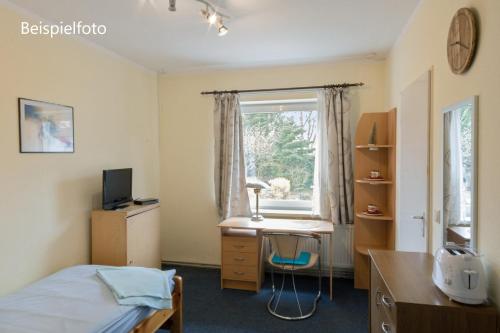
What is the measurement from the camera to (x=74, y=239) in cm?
290

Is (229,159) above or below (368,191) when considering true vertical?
above

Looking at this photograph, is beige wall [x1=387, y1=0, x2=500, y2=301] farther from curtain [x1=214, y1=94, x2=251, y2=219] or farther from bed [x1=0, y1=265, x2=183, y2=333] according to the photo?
curtain [x1=214, y1=94, x2=251, y2=219]

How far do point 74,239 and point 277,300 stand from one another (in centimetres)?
210

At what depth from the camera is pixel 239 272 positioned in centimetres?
333

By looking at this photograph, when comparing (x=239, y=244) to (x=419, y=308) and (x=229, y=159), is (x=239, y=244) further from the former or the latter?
(x=419, y=308)

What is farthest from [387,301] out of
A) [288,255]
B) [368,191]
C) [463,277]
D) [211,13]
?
[211,13]

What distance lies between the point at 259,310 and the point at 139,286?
128 cm

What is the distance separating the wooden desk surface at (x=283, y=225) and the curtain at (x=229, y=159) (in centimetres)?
27

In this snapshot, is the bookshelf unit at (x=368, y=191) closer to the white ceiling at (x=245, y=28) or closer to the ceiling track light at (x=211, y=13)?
the white ceiling at (x=245, y=28)

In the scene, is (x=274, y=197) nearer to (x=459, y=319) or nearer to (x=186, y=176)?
(x=186, y=176)

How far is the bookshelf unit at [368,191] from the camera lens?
3301mm

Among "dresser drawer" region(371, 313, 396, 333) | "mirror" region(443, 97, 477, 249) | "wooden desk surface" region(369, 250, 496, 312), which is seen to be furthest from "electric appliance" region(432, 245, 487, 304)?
"dresser drawer" region(371, 313, 396, 333)

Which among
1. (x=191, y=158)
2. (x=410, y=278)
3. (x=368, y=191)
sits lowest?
(x=410, y=278)

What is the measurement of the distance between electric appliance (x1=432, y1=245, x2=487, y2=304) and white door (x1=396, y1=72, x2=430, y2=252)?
1213 mm
